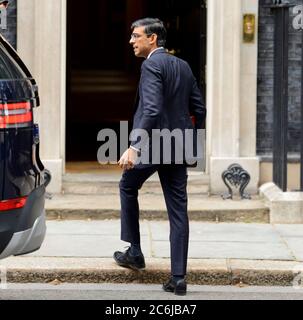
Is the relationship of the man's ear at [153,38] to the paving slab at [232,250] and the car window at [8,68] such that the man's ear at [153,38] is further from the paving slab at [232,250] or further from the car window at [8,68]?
the paving slab at [232,250]

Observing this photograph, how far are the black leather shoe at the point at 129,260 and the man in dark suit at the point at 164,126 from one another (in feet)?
1.14

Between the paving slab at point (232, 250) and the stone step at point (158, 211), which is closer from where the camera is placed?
the paving slab at point (232, 250)

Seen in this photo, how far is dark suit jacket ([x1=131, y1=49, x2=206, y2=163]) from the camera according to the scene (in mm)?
7496

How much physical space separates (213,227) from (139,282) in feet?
6.60

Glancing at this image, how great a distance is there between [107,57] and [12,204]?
29.2 metres

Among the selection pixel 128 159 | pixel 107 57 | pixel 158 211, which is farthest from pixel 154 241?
pixel 107 57

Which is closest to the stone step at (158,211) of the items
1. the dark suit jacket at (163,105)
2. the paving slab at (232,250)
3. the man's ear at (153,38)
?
the paving slab at (232,250)

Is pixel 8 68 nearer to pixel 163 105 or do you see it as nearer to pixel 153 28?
pixel 163 105

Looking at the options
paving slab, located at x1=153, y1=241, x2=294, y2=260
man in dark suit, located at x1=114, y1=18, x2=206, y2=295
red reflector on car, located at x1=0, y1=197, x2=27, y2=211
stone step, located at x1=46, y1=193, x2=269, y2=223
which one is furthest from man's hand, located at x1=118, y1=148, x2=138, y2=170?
stone step, located at x1=46, y1=193, x2=269, y2=223

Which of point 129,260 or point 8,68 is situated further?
point 129,260

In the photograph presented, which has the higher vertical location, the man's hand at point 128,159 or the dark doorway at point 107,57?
the dark doorway at point 107,57

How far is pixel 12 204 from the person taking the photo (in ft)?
21.1

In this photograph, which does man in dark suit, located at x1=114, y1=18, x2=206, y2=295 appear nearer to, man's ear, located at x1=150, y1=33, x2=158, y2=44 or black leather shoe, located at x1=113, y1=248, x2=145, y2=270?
man's ear, located at x1=150, y1=33, x2=158, y2=44

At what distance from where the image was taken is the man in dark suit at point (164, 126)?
7.56 m
